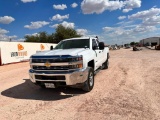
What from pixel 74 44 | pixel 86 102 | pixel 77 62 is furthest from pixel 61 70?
pixel 74 44

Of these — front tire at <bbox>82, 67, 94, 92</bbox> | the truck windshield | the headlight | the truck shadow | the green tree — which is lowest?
the truck shadow

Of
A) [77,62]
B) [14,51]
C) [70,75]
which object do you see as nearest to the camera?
[70,75]

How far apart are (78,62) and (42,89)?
85.9 inches

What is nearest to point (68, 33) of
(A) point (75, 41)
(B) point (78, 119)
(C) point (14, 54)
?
(C) point (14, 54)

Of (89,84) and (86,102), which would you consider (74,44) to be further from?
(86,102)

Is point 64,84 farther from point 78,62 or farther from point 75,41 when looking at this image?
point 75,41

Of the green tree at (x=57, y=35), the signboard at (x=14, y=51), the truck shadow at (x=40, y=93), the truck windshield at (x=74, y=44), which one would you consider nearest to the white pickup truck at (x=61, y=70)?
the truck shadow at (x=40, y=93)

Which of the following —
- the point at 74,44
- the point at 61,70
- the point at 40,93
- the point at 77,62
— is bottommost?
the point at 40,93

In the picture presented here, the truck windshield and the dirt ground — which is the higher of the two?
the truck windshield

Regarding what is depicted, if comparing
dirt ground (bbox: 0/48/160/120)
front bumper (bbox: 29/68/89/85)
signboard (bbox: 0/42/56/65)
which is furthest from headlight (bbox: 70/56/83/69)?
signboard (bbox: 0/42/56/65)

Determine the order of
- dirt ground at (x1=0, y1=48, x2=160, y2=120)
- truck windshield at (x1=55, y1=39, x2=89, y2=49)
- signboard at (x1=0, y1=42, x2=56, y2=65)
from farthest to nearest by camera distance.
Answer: signboard at (x1=0, y1=42, x2=56, y2=65)
truck windshield at (x1=55, y1=39, x2=89, y2=49)
dirt ground at (x1=0, y1=48, x2=160, y2=120)

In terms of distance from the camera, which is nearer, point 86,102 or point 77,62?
point 86,102

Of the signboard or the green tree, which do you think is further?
the green tree

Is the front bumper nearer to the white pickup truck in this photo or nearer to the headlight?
the white pickup truck
